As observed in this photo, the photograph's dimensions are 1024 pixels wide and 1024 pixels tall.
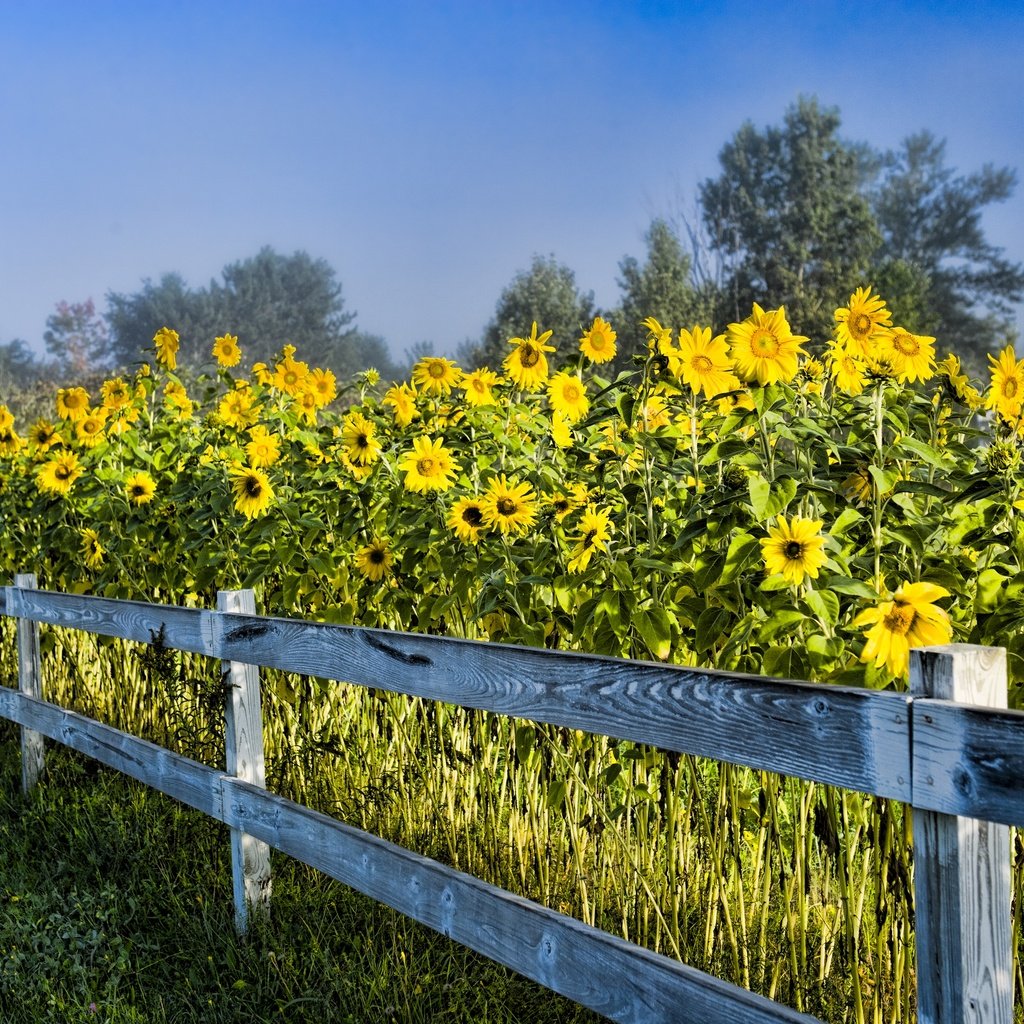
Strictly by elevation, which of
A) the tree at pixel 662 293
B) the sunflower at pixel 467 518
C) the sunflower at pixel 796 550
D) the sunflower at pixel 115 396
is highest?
the tree at pixel 662 293

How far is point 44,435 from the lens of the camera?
5.37 metres

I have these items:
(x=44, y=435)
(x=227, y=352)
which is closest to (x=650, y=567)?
(x=227, y=352)

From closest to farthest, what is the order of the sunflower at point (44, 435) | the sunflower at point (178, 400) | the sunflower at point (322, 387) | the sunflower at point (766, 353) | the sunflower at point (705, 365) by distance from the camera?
the sunflower at point (766, 353) < the sunflower at point (705, 365) < the sunflower at point (322, 387) < the sunflower at point (44, 435) < the sunflower at point (178, 400)

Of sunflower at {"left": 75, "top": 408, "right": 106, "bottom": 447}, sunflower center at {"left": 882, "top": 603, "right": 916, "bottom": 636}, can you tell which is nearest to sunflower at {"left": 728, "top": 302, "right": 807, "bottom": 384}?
sunflower center at {"left": 882, "top": 603, "right": 916, "bottom": 636}

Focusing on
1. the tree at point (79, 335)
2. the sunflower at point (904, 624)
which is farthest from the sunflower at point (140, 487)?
the tree at point (79, 335)

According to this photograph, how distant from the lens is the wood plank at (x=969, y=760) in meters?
1.44

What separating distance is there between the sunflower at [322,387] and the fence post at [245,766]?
4.49ft

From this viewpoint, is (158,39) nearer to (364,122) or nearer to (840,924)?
(364,122)

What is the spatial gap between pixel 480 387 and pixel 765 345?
4.92ft

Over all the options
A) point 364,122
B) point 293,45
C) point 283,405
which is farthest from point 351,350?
point 283,405

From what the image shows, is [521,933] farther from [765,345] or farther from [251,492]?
[251,492]

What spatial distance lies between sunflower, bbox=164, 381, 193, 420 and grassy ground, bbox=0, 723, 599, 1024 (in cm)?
214

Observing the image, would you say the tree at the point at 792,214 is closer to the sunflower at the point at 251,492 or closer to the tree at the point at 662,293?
the tree at the point at 662,293

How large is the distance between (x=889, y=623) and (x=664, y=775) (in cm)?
105
